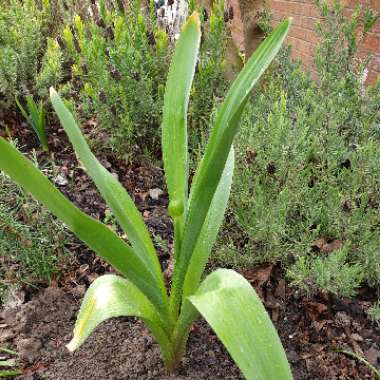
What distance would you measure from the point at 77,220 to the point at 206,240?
391mm

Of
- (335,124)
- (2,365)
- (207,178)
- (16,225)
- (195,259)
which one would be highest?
(207,178)

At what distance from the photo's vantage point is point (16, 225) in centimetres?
154

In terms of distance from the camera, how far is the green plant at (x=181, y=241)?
81 centimetres

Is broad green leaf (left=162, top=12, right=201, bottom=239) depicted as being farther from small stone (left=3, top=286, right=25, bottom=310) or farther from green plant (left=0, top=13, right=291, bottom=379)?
small stone (left=3, top=286, right=25, bottom=310)

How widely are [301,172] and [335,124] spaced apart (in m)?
0.28

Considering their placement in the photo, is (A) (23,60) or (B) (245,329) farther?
(A) (23,60)

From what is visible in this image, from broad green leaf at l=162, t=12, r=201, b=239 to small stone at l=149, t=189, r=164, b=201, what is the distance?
3.02 feet

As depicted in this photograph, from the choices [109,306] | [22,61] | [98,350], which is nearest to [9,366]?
[98,350]

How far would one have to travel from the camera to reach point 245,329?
0.80 m

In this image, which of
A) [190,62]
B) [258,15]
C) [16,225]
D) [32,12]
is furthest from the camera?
[32,12]

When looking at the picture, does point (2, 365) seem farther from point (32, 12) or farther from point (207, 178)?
point (32, 12)

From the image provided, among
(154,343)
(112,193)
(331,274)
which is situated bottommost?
(154,343)

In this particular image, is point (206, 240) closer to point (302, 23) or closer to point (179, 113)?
point (179, 113)

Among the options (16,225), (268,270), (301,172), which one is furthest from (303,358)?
(16,225)
